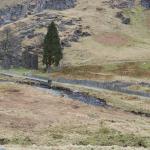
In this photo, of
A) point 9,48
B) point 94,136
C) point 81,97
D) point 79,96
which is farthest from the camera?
point 9,48

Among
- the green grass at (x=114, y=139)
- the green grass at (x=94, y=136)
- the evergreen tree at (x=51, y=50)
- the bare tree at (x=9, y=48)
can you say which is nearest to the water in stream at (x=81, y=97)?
the green grass at (x=94, y=136)

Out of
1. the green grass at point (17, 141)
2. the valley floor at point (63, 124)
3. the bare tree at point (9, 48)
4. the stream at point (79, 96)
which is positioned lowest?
the bare tree at point (9, 48)

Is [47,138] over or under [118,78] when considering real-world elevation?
over

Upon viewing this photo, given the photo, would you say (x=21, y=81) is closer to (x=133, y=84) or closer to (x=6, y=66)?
(x=133, y=84)

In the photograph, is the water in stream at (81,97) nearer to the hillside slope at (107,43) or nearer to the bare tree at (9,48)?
the hillside slope at (107,43)

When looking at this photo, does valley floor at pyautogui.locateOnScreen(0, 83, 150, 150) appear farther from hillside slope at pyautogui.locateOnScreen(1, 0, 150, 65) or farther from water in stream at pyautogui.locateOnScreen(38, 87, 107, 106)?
hillside slope at pyautogui.locateOnScreen(1, 0, 150, 65)

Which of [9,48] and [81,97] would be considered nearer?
[81,97]

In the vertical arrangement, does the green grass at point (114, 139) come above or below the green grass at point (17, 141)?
below

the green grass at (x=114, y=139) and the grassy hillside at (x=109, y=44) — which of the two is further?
the grassy hillside at (x=109, y=44)

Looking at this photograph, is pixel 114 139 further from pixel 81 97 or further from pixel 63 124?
pixel 81 97

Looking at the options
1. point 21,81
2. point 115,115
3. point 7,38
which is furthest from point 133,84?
point 7,38

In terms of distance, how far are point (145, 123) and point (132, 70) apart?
73.5 metres

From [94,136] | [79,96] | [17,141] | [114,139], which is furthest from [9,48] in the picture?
[17,141]

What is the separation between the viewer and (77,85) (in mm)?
106000
